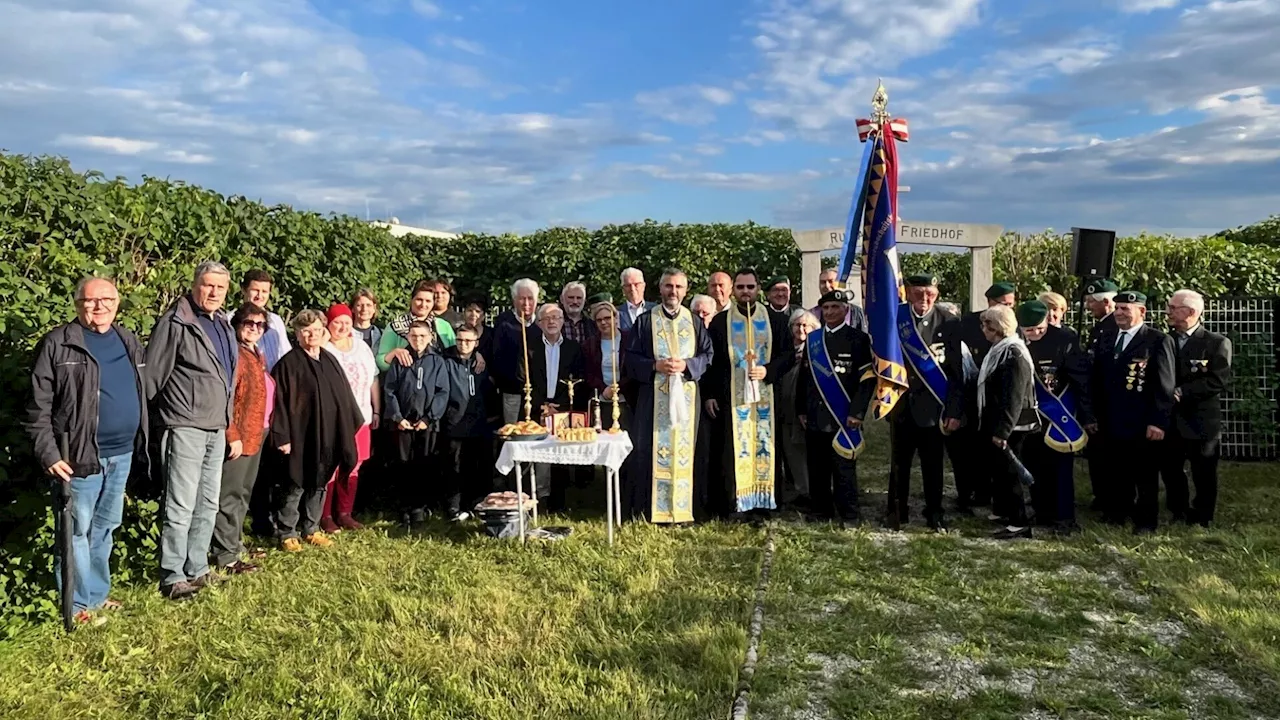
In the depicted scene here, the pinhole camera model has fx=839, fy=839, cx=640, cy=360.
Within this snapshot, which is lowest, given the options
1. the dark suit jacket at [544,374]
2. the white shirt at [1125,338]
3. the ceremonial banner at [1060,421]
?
the ceremonial banner at [1060,421]

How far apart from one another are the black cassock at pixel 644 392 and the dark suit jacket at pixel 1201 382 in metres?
3.40

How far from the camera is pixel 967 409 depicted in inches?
246

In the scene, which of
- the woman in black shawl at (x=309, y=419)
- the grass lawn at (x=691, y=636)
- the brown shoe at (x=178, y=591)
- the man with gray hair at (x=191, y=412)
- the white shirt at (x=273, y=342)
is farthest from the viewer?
the white shirt at (x=273, y=342)

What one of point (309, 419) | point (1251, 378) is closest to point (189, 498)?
point (309, 419)

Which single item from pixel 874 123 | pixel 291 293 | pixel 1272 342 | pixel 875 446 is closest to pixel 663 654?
pixel 874 123

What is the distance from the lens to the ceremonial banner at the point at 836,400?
6.19 m

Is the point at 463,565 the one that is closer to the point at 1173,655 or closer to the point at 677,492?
the point at 677,492

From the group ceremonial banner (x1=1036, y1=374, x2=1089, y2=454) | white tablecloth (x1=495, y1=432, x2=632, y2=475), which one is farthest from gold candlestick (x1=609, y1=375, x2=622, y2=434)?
ceremonial banner (x1=1036, y1=374, x2=1089, y2=454)

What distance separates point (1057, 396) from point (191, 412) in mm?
5682

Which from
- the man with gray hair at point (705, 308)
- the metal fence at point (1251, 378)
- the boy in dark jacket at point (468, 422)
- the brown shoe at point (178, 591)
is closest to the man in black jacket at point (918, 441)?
the man with gray hair at point (705, 308)

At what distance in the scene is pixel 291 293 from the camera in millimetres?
6984

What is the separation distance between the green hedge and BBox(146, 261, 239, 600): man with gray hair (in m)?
0.31

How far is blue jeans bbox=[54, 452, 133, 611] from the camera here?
13.5 ft

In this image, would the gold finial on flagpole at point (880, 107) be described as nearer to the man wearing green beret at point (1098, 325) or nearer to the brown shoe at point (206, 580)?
the man wearing green beret at point (1098, 325)
